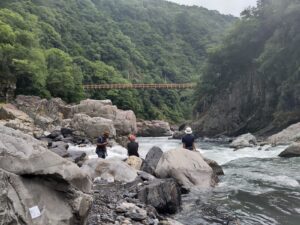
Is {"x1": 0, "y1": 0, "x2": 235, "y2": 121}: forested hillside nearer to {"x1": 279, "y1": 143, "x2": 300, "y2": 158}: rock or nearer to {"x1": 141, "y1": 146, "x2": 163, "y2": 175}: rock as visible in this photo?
{"x1": 279, "y1": 143, "x2": 300, "y2": 158}: rock

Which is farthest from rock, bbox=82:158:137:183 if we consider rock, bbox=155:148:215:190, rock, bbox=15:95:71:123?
rock, bbox=15:95:71:123

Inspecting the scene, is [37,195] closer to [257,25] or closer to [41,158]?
[41,158]

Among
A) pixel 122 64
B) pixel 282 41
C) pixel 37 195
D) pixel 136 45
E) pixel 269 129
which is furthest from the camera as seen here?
pixel 136 45

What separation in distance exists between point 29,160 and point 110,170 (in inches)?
285

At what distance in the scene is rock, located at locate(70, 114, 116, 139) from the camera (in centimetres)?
3127

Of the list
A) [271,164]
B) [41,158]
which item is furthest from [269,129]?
[41,158]

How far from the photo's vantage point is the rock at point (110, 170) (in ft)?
43.6

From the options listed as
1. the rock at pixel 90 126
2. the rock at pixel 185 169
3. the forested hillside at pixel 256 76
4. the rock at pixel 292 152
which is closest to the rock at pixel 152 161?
the rock at pixel 185 169

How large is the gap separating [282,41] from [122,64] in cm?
6732

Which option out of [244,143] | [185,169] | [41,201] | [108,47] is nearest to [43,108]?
[244,143]

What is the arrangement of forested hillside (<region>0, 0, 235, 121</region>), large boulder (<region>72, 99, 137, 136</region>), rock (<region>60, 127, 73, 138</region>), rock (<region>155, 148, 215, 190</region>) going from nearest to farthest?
rock (<region>155, 148, 215, 190</region>) → rock (<region>60, 127, 73, 138</region>) → large boulder (<region>72, 99, 137, 136</region>) → forested hillside (<region>0, 0, 235, 121</region>)

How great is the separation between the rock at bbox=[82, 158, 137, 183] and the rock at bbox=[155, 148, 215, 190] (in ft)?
3.53

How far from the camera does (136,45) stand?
127812 mm

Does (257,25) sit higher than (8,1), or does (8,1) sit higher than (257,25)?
(8,1)
